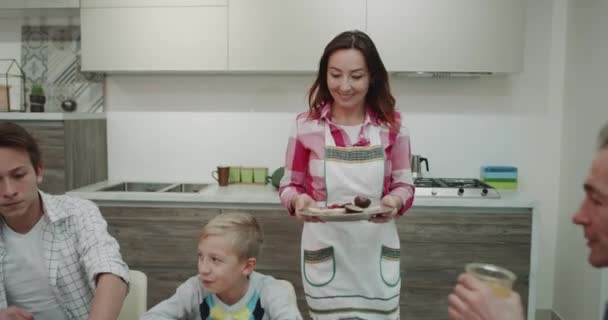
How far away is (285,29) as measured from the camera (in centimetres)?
244

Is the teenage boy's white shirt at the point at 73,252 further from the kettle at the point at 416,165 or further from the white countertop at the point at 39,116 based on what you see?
the kettle at the point at 416,165

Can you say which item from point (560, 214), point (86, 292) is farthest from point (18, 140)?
point (560, 214)

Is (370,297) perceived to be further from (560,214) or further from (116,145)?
(116,145)

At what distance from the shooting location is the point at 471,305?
0.76 m

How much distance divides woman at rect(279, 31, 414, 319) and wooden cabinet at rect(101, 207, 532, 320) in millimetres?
951

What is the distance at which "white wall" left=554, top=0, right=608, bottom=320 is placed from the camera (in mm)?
2326

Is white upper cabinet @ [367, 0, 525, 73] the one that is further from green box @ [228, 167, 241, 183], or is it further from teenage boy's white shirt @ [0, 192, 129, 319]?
teenage boy's white shirt @ [0, 192, 129, 319]

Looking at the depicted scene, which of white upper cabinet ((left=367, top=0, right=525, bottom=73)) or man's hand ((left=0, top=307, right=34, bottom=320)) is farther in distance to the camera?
white upper cabinet ((left=367, top=0, right=525, bottom=73))

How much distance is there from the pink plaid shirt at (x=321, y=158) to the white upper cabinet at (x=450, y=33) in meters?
1.06

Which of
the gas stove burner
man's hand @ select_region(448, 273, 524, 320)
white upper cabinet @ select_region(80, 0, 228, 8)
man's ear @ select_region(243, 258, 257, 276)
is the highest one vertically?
white upper cabinet @ select_region(80, 0, 228, 8)

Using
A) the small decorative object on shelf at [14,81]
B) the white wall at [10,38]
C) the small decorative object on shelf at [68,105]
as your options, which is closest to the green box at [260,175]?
the small decorative object on shelf at [68,105]

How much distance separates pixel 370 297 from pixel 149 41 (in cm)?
187

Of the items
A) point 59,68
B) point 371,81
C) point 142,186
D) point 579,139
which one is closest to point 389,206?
point 371,81

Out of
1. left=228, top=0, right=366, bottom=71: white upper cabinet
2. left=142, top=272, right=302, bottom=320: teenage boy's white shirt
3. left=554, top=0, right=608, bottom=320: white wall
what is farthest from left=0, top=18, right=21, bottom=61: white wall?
left=554, top=0, right=608, bottom=320: white wall
